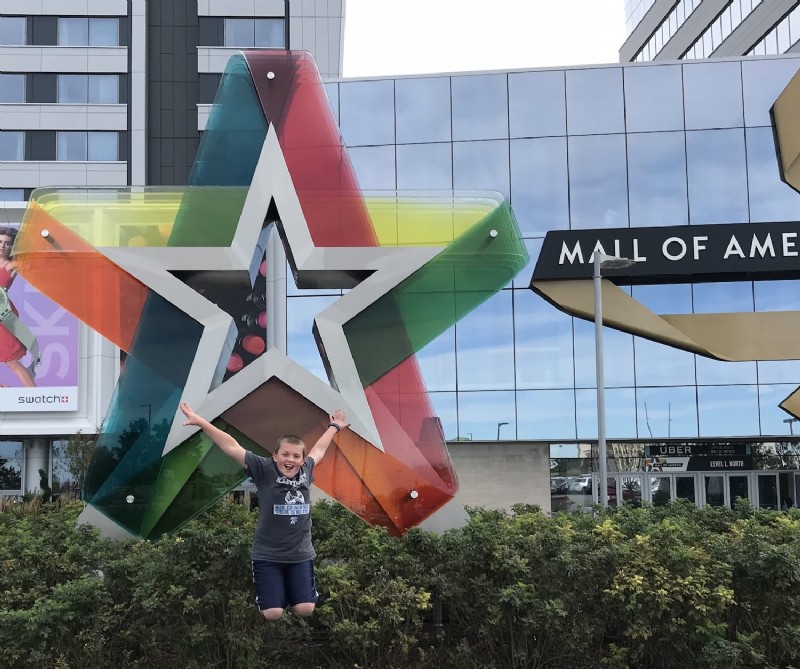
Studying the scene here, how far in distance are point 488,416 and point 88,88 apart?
2432cm

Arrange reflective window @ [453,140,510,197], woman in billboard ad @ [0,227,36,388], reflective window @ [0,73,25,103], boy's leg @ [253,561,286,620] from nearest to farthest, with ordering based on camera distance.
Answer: boy's leg @ [253,561,286,620] < reflective window @ [453,140,510,197] < woman in billboard ad @ [0,227,36,388] < reflective window @ [0,73,25,103]

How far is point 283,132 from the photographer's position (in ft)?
32.0

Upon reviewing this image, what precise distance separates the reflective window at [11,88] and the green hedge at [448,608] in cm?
3458

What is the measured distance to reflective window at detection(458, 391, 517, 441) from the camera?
80.2 ft

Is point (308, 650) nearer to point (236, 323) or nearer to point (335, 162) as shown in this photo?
point (236, 323)

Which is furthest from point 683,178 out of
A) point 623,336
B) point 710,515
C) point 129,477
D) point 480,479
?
point 129,477

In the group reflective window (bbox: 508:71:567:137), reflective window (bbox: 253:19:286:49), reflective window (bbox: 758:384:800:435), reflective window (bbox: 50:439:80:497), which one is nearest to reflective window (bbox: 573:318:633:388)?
reflective window (bbox: 758:384:800:435)

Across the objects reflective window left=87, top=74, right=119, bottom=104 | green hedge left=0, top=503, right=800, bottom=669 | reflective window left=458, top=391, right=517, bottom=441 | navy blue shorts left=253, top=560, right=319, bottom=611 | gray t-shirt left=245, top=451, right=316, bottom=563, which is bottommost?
green hedge left=0, top=503, right=800, bottom=669

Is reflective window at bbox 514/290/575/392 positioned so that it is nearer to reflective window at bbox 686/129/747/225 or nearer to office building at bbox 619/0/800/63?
reflective window at bbox 686/129/747/225

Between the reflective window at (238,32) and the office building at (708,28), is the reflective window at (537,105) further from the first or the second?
the reflective window at (238,32)

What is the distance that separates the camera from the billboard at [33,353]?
3063cm

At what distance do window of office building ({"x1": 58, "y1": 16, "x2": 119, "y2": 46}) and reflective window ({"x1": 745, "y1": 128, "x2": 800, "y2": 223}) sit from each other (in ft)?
88.8

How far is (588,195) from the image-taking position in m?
24.9

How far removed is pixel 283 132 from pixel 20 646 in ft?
19.6
